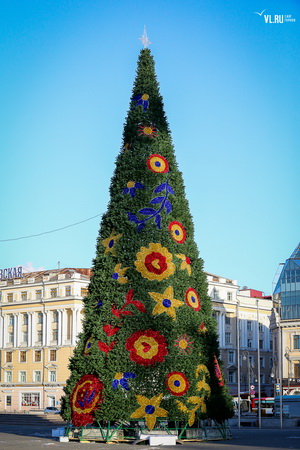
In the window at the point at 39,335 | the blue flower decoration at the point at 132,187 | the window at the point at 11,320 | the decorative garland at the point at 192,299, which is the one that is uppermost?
the blue flower decoration at the point at 132,187

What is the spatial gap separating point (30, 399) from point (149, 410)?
2753 inches

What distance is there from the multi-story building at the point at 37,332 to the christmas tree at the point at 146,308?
61.9m

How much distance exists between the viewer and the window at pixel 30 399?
9388 centimetres

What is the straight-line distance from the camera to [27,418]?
61406 millimetres

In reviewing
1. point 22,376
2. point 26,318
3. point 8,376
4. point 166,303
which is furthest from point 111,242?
point 8,376

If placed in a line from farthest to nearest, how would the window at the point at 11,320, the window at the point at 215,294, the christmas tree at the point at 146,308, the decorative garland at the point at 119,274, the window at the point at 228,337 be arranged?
the window at the point at 228,337, the window at the point at 215,294, the window at the point at 11,320, the decorative garland at the point at 119,274, the christmas tree at the point at 146,308

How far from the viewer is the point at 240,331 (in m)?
110

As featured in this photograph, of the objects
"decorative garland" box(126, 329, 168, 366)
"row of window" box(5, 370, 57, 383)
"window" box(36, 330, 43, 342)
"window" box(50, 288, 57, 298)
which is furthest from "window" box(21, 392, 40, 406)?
"decorative garland" box(126, 329, 168, 366)

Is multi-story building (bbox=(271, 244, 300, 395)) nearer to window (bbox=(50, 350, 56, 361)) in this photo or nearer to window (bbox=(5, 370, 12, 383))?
window (bbox=(50, 350, 56, 361))

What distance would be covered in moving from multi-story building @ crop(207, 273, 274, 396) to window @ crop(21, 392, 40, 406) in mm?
24915

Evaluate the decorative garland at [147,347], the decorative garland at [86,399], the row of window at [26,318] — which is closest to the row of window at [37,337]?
the row of window at [26,318]

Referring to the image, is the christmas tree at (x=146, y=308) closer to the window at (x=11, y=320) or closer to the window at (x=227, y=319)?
the window at (x=11, y=320)

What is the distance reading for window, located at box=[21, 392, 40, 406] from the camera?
3696 inches

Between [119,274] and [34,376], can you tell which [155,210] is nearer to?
[119,274]
